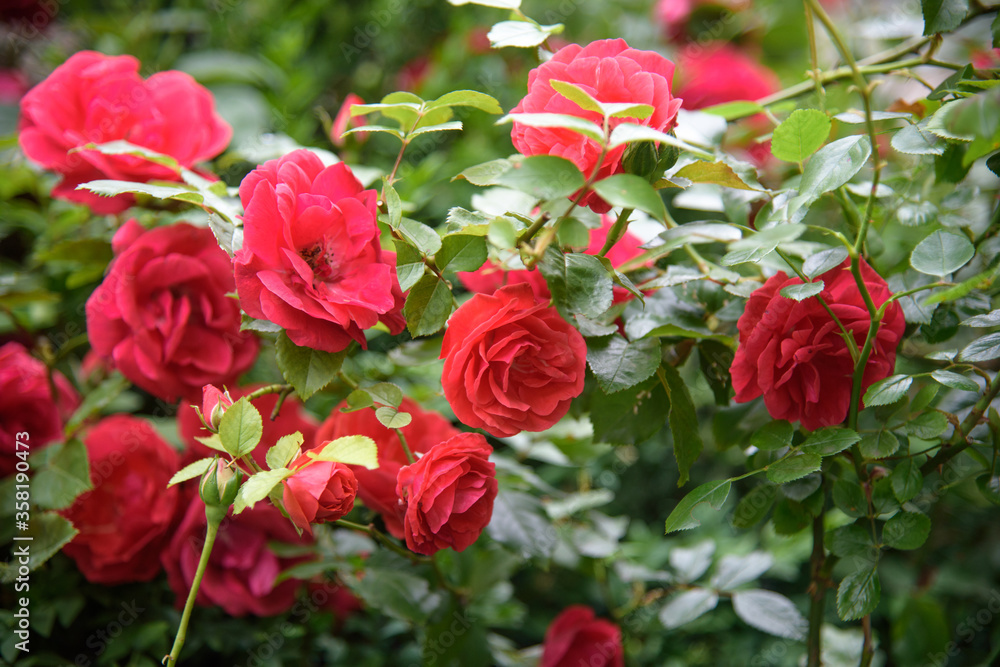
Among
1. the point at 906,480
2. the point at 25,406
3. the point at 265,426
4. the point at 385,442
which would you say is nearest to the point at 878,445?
the point at 906,480

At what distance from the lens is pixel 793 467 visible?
1.41ft

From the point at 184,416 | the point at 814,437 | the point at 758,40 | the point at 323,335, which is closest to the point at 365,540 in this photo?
the point at 184,416

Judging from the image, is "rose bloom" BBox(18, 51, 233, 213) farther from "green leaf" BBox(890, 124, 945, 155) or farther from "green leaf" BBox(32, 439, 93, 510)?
"green leaf" BBox(890, 124, 945, 155)

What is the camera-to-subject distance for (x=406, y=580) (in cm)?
60

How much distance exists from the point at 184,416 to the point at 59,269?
31 cm

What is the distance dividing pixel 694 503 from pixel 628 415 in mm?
106

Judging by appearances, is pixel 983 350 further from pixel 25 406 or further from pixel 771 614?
pixel 25 406

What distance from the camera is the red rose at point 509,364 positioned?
42cm

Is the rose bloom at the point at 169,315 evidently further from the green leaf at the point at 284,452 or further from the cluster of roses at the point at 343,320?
the green leaf at the point at 284,452

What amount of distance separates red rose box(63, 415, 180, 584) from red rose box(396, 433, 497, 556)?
30cm

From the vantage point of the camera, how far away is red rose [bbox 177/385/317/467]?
1.94 feet

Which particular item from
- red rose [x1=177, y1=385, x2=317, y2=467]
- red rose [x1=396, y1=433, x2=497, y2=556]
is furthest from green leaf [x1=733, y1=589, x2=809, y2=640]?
red rose [x1=177, y1=385, x2=317, y2=467]

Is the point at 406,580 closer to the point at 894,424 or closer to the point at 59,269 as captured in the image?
the point at 894,424

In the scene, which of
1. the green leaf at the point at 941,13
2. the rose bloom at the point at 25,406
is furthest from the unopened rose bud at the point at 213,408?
the green leaf at the point at 941,13
